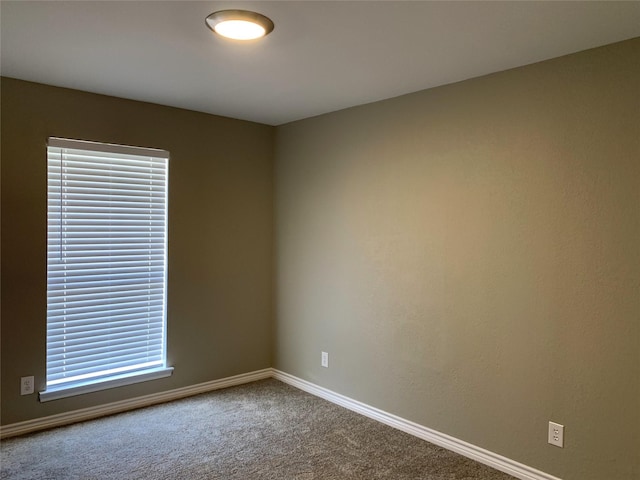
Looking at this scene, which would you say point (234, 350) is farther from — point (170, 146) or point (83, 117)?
point (83, 117)

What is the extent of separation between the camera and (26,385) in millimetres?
3094

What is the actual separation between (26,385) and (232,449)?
1.41 meters

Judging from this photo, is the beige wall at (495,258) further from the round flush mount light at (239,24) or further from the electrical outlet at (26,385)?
the electrical outlet at (26,385)

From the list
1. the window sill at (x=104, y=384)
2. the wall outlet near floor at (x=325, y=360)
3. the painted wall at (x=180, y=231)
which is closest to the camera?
the painted wall at (x=180, y=231)

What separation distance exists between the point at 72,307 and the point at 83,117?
129cm

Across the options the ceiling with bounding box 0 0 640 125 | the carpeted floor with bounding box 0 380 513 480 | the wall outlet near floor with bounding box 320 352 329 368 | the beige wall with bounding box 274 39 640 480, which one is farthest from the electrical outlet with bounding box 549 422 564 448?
the ceiling with bounding box 0 0 640 125

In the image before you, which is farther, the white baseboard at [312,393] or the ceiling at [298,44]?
the white baseboard at [312,393]

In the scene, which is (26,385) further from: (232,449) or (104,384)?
(232,449)

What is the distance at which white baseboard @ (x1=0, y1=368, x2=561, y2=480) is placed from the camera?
2.70 metres

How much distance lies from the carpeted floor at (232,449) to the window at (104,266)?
0.36 metres

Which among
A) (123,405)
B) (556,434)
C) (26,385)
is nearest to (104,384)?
(123,405)

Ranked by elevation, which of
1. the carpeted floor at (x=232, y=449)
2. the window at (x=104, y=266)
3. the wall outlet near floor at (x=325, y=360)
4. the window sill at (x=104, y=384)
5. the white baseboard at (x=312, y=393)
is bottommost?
the carpeted floor at (x=232, y=449)

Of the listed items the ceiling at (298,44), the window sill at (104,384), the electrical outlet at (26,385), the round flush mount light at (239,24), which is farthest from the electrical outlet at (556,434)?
the electrical outlet at (26,385)

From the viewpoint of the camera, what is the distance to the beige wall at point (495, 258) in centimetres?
229
